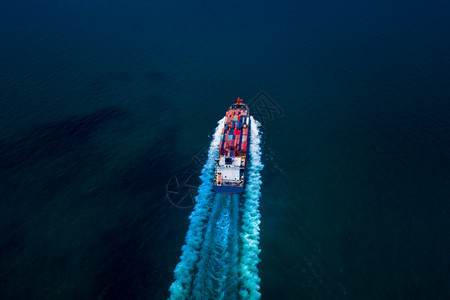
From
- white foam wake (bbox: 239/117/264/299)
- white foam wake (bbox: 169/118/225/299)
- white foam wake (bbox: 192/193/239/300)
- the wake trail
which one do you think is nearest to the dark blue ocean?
white foam wake (bbox: 169/118/225/299)

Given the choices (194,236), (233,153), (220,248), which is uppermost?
(233,153)

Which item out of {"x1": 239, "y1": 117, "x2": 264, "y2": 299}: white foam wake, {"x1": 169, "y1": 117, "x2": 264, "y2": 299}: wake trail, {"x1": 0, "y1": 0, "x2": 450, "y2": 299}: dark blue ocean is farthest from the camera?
{"x1": 0, "y1": 0, "x2": 450, "y2": 299}: dark blue ocean

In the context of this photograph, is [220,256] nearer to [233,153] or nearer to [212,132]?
[233,153]

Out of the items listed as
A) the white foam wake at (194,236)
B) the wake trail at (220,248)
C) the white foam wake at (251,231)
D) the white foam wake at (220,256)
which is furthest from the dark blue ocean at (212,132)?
the white foam wake at (220,256)

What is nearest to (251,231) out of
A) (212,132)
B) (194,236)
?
(194,236)

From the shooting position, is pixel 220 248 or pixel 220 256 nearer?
pixel 220 256

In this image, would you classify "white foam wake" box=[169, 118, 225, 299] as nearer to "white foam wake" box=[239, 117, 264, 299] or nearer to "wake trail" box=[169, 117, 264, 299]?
"wake trail" box=[169, 117, 264, 299]

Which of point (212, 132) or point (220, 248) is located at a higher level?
point (212, 132)

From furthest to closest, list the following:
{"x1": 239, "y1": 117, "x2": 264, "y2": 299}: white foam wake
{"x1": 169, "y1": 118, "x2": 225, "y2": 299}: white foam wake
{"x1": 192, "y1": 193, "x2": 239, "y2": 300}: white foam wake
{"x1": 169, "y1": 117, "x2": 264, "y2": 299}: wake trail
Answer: {"x1": 239, "y1": 117, "x2": 264, "y2": 299}: white foam wake < {"x1": 169, "y1": 118, "x2": 225, "y2": 299}: white foam wake < {"x1": 169, "y1": 117, "x2": 264, "y2": 299}: wake trail < {"x1": 192, "y1": 193, "x2": 239, "y2": 300}: white foam wake

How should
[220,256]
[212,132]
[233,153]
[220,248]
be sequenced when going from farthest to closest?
[212,132] < [233,153] < [220,248] < [220,256]
